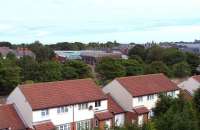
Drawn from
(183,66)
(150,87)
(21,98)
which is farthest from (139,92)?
(183,66)

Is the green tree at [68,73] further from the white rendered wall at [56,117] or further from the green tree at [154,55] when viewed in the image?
the green tree at [154,55]

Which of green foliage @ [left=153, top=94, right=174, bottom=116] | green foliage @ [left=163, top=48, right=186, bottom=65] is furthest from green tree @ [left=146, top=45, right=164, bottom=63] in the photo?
green foliage @ [left=153, top=94, right=174, bottom=116]

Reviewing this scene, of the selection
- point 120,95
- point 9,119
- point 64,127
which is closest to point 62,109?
point 64,127

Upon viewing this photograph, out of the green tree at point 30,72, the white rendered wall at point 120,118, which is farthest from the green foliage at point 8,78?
the white rendered wall at point 120,118

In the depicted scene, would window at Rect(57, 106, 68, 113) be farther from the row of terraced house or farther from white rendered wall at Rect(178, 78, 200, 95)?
white rendered wall at Rect(178, 78, 200, 95)

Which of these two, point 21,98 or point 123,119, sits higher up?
point 21,98

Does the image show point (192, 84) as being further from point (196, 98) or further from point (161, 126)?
point (161, 126)
